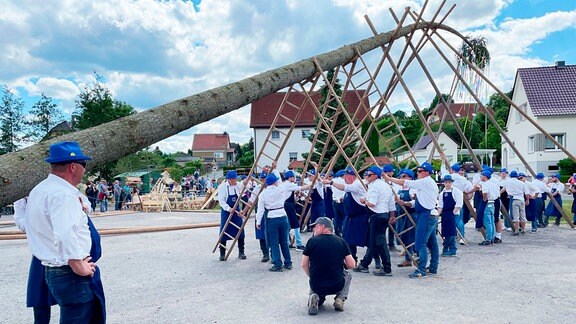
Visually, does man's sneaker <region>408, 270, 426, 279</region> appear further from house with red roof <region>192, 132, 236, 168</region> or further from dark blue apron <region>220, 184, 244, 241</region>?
house with red roof <region>192, 132, 236, 168</region>

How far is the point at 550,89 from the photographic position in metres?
29.5

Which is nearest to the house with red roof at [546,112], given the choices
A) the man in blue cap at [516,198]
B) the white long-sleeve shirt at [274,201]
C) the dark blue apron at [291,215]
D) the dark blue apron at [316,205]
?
the man in blue cap at [516,198]

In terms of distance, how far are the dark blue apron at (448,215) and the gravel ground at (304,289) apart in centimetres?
58

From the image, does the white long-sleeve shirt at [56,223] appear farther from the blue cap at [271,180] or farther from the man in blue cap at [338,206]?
the man in blue cap at [338,206]

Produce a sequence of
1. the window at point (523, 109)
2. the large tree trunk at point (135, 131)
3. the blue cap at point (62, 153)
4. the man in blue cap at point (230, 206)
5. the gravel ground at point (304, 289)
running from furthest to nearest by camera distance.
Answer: the window at point (523, 109)
the man in blue cap at point (230, 206)
the gravel ground at point (304, 289)
the blue cap at point (62, 153)
the large tree trunk at point (135, 131)

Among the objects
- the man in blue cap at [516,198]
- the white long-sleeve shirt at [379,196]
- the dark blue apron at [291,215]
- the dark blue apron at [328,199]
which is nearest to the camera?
the white long-sleeve shirt at [379,196]

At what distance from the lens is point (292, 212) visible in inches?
385

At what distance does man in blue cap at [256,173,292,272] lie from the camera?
7824 millimetres

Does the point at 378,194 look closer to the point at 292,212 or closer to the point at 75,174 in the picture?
the point at 292,212

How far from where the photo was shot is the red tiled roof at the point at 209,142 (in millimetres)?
84812

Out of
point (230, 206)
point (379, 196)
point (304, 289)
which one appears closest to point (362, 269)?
point (379, 196)

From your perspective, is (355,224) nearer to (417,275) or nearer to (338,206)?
(417,275)

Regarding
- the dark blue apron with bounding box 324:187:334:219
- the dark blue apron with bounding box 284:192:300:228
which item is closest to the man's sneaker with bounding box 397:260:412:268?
the dark blue apron with bounding box 284:192:300:228

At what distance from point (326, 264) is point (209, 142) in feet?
270
